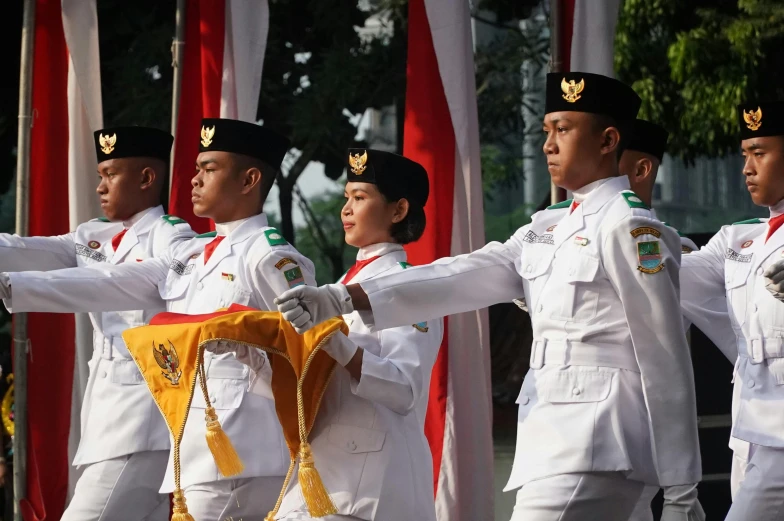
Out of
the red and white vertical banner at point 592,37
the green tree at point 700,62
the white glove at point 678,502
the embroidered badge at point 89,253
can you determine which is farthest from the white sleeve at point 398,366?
the green tree at point 700,62

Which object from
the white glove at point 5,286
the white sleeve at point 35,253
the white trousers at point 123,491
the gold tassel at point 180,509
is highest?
the white sleeve at point 35,253

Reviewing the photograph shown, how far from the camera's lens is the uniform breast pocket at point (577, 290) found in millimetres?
3412

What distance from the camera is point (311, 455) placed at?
368 cm

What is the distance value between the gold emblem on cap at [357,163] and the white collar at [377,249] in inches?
10.4

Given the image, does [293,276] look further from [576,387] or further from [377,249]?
[576,387]

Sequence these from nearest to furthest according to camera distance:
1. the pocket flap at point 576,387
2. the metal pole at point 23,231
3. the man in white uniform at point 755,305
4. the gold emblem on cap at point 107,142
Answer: the pocket flap at point 576,387, the man in white uniform at point 755,305, the gold emblem on cap at point 107,142, the metal pole at point 23,231

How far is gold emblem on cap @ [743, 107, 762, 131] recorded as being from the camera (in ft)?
14.6

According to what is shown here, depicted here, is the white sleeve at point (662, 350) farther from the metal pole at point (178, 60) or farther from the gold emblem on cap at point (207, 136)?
the metal pole at point (178, 60)

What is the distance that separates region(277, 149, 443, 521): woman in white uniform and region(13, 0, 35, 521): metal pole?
9.95 ft

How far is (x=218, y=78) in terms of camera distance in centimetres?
637

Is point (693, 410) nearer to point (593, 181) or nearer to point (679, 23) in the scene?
point (593, 181)

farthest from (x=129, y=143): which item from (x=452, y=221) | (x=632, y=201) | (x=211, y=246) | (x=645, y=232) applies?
(x=645, y=232)

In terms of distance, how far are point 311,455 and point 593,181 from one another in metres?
1.06

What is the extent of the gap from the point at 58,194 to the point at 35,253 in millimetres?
1493
